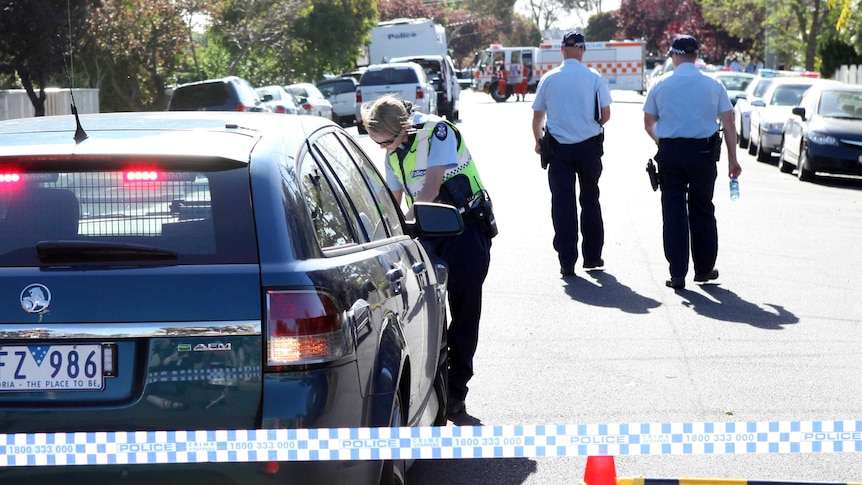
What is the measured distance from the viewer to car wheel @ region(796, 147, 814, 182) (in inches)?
734

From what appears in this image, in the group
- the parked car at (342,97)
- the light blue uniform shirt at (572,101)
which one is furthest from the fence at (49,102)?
the light blue uniform shirt at (572,101)

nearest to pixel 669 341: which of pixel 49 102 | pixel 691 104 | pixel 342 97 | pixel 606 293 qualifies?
pixel 606 293

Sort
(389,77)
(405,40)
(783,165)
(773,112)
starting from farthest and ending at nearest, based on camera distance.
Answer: (405,40) < (389,77) < (773,112) < (783,165)

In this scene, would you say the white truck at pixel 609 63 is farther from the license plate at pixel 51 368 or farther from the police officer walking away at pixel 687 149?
the license plate at pixel 51 368

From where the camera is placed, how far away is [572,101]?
33.9 feet

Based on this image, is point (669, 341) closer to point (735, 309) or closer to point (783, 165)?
point (735, 309)

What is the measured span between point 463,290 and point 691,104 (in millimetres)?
4067

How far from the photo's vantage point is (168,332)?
3.40 metres

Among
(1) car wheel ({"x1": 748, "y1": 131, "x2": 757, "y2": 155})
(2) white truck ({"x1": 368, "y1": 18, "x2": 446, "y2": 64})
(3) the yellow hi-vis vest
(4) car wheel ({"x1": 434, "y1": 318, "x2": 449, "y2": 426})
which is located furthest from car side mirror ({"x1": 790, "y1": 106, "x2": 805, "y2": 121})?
(2) white truck ({"x1": 368, "y1": 18, "x2": 446, "y2": 64})

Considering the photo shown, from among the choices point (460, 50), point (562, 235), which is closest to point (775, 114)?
point (562, 235)

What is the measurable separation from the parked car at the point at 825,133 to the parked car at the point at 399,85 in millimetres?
13364

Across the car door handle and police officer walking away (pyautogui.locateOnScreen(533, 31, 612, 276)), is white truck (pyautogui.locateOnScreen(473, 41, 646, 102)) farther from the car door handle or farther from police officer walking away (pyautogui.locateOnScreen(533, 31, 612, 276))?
A: the car door handle

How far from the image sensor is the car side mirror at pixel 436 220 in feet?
17.1

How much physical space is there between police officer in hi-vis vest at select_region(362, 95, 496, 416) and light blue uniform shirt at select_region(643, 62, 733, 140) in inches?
147
